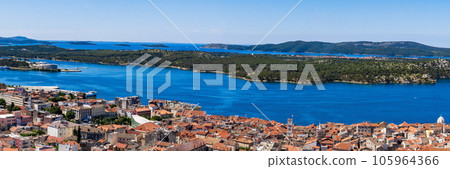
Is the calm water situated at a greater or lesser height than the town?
lesser

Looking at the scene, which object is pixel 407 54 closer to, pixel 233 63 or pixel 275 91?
pixel 233 63

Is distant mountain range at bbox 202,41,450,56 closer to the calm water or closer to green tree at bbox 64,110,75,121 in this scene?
the calm water

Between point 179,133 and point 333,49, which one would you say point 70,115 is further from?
point 333,49

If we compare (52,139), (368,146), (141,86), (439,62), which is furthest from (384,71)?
(52,139)

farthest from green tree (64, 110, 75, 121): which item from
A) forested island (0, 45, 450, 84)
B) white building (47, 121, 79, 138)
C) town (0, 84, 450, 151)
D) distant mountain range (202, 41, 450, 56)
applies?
distant mountain range (202, 41, 450, 56)

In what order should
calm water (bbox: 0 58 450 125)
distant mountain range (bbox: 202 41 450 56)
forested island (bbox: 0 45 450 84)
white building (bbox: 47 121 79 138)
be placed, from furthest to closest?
1. distant mountain range (bbox: 202 41 450 56)
2. forested island (bbox: 0 45 450 84)
3. calm water (bbox: 0 58 450 125)
4. white building (bbox: 47 121 79 138)

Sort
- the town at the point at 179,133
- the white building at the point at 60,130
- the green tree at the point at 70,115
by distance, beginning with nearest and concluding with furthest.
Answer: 1. the town at the point at 179,133
2. the white building at the point at 60,130
3. the green tree at the point at 70,115

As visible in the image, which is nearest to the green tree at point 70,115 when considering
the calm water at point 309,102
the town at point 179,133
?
the town at point 179,133

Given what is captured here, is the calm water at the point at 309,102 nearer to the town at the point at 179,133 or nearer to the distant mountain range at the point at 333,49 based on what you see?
the town at the point at 179,133
